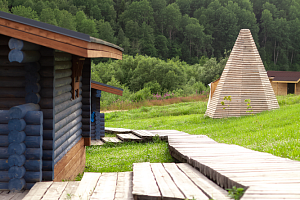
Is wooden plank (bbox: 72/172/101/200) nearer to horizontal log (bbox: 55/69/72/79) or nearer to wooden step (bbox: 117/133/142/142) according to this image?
horizontal log (bbox: 55/69/72/79)

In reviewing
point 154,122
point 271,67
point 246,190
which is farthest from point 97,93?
point 271,67

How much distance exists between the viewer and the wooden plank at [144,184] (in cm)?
340

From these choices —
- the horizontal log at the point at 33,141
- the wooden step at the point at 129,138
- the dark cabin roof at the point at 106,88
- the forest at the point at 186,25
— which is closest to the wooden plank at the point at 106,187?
the horizontal log at the point at 33,141

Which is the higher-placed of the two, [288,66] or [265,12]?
[265,12]

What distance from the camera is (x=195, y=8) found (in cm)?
12344

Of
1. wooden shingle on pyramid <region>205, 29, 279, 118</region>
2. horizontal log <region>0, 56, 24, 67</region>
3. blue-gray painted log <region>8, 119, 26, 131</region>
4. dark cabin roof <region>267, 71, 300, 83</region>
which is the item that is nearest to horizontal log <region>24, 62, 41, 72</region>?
horizontal log <region>0, 56, 24, 67</region>

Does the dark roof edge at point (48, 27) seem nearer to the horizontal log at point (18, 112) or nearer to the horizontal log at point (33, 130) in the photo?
the horizontal log at point (18, 112)

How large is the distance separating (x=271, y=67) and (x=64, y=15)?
Answer: 224 feet

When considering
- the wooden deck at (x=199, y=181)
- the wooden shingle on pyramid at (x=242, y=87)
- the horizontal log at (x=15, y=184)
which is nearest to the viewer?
the wooden deck at (x=199, y=181)

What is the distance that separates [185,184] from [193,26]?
106 meters

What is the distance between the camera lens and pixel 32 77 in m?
4.66

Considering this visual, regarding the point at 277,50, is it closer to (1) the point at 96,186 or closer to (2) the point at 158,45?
(2) the point at 158,45

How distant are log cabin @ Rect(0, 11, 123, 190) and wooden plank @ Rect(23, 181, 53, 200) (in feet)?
0.54

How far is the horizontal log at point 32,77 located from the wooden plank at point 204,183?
9.44 ft
